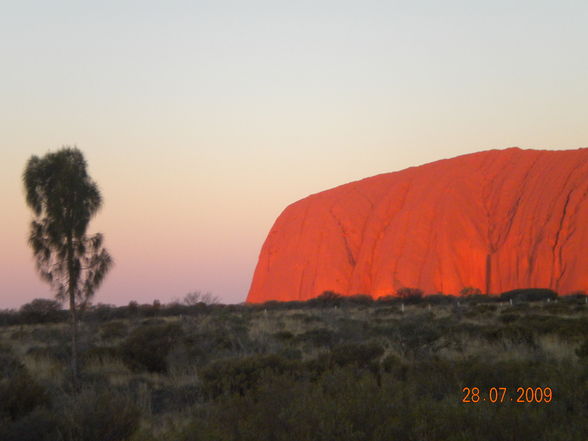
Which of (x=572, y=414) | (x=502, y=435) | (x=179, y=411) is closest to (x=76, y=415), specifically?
(x=179, y=411)

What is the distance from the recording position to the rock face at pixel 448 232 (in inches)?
1800

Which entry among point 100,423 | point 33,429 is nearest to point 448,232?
point 100,423

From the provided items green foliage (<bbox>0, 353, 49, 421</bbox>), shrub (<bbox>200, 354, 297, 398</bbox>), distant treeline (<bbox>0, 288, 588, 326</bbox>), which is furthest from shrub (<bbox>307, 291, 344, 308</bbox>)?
green foliage (<bbox>0, 353, 49, 421</bbox>)

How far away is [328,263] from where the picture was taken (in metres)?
60.3

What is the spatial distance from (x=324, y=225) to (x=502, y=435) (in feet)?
194

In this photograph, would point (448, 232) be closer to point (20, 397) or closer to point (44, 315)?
point (44, 315)

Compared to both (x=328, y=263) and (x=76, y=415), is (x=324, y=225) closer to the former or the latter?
(x=328, y=263)

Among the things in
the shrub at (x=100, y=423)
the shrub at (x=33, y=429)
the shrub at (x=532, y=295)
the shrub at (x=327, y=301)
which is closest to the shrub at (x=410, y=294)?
the shrub at (x=327, y=301)

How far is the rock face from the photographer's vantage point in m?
45.7

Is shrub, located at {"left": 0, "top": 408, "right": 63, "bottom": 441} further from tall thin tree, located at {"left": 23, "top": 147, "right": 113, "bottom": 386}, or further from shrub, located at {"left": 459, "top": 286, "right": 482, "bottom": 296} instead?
shrub, located at {"left": 459, "top": 286, "right": 482, "bottom": 296}

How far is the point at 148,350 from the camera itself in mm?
13758

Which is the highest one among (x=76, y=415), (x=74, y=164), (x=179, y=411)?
(x=74, y=164)

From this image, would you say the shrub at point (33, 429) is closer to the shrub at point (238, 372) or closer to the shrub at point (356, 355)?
the shrub at point (238, 372)
